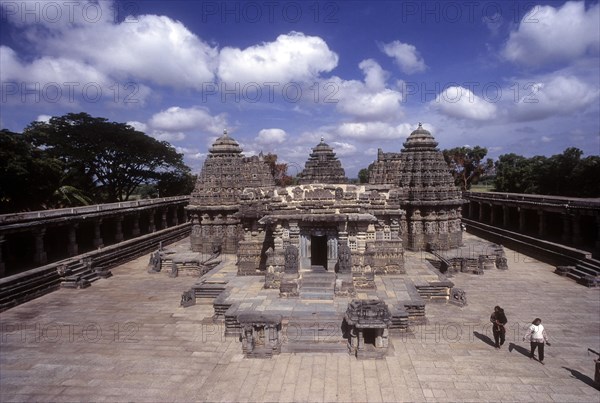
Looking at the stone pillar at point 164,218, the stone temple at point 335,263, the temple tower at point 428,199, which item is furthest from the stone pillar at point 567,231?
the stone pillar at point 164,218

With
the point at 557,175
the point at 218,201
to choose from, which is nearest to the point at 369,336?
the point at 218,201

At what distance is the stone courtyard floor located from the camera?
941 cm

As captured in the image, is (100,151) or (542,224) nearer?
(542,224)

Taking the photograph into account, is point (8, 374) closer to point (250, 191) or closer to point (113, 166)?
point (250, 191)

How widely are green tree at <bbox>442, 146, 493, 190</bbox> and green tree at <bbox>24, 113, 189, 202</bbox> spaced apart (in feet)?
132

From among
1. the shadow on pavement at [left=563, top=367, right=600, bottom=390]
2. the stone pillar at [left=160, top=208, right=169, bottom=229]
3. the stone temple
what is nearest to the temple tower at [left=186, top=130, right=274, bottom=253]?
the stone temple

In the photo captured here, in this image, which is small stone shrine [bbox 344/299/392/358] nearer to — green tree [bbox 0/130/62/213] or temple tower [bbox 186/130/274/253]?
temple tower [bbox 186/130/274/253]

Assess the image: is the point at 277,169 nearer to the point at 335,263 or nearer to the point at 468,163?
the point at 468,163

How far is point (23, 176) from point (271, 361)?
2375cm

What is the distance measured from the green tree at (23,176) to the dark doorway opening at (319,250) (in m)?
20.6

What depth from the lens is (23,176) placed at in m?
25.2

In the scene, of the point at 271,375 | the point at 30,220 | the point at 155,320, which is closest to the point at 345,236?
the point at 271,375

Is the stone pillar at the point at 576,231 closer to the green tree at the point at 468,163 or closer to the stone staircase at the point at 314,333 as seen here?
the stone staircase at the point at 314,333

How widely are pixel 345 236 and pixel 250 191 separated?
6.41 m
